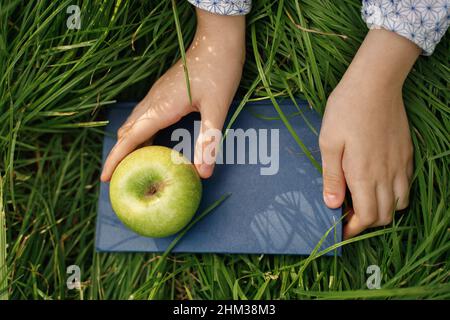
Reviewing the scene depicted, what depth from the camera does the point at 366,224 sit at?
42.8 inches

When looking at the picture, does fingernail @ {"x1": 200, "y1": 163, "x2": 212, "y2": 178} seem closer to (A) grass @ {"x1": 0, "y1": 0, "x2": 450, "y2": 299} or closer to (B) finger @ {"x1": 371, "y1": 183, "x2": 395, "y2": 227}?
(A) grass @ {"x1": 0, "y1": 0, "x2": 450, "y2": 299}

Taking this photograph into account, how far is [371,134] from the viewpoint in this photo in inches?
40.6

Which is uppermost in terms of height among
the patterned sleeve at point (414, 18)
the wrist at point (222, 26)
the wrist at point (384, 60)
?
the wrist at point (222, 26)

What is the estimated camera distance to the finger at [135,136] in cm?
112

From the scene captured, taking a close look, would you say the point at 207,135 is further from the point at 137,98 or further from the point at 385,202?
the point at 385,202

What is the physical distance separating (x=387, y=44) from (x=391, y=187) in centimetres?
29

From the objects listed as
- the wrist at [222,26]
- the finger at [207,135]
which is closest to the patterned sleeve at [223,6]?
the wrist at [222,26]

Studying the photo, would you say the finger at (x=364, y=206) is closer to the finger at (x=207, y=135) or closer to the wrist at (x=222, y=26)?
the finger at (x=207, y=135)

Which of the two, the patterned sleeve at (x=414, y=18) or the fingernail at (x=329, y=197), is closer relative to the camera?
the patterned sleeve at (x=414, y=18)

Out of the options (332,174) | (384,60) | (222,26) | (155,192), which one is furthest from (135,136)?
(384,60)

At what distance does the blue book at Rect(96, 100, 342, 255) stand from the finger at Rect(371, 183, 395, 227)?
0.30ft

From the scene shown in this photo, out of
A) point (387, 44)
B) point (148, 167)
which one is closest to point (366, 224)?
point (387, 44)

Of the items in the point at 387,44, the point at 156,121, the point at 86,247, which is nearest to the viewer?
the point at 387,44
